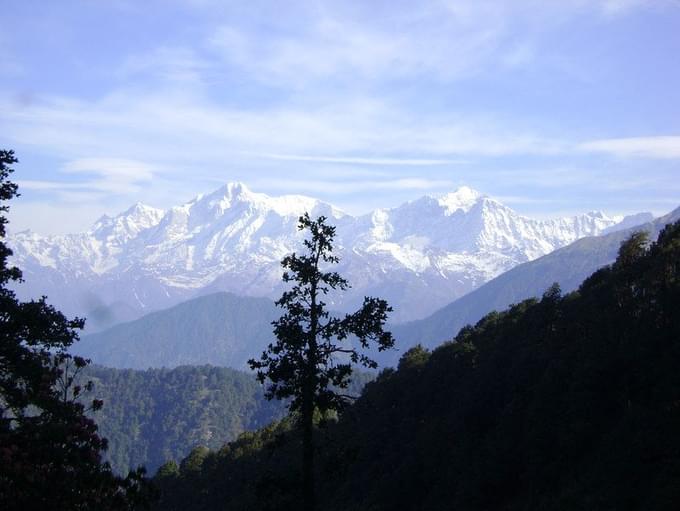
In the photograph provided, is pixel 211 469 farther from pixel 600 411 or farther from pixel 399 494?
pixel 600 411

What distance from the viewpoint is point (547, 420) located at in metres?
27.3

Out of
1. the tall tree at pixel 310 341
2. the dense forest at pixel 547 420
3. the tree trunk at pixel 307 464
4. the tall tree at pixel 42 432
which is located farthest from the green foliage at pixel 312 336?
the tall tree at pixel 42 432

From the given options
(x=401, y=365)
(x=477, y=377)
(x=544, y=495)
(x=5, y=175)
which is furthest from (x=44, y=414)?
(x=401, y=365)

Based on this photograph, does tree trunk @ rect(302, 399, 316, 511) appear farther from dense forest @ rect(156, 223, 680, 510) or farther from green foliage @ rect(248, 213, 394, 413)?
dense forest @ rect(156, 223, 680, 510)

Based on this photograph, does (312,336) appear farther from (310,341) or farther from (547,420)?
(547,420)

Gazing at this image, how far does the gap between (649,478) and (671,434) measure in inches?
70.4

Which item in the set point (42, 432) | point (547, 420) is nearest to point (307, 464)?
point (42, 432)

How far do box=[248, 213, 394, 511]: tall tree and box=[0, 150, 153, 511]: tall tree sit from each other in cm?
479

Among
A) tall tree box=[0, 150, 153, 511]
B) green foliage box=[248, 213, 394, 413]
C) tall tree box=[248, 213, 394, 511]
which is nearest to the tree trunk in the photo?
tall tree box=[248, 213, 394, 511]

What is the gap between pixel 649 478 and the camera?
1898cm

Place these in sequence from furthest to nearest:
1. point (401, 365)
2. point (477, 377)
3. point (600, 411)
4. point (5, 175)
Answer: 1. point (401, 365)
2. point (477, 377)
3. point (600, 411)
4. point (5, 175)

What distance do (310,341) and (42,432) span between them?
24.4 ft

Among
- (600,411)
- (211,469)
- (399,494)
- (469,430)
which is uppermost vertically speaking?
(600,411)

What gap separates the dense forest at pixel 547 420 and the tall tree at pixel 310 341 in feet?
2.80
